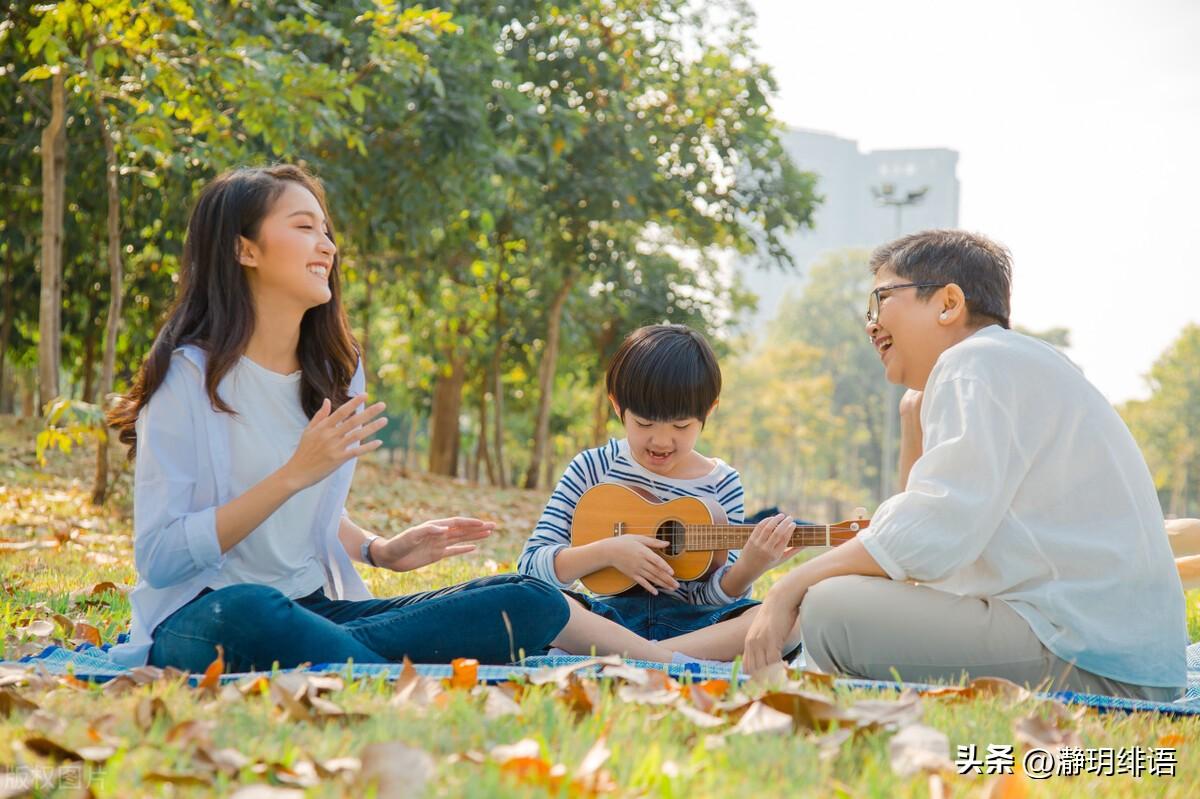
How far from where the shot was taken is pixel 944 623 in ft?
10.6

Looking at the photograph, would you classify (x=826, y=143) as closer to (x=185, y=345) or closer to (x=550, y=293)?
(x=550, y=293)

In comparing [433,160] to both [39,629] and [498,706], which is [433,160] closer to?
[39,629]

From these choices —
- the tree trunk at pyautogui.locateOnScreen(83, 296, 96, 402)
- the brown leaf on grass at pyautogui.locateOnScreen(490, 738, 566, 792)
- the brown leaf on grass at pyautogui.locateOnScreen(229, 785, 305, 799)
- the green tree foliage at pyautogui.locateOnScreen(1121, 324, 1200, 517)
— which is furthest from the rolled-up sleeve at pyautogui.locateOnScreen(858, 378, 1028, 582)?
the green tree foliage at pyautogui.locateOnScreen(1121, 324, 1200, 517)

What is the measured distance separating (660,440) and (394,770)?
8.20 feet

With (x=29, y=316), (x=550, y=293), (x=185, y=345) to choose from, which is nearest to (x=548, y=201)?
(x=550, y=293)

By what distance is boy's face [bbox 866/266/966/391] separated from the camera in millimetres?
3508

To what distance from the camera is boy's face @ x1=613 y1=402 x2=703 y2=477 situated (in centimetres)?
430

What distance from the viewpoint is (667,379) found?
4227 mm

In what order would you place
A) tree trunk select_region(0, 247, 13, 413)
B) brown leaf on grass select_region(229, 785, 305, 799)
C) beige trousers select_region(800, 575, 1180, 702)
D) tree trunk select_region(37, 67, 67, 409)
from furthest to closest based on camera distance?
tree trunk select_region(0, 247, 13, 413) → tree trunk select_region(37, 67, 67, 409) → beige trousers select_region(800, 575, 1180, 702) → brown leaf on grass select_region(229, 785, 305, 799)

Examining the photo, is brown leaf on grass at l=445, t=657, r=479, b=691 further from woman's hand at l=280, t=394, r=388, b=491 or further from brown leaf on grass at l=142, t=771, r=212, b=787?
brown leaf on grass at l=142, t=771, r=212, b=787

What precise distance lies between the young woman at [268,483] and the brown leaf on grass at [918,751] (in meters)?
1.39

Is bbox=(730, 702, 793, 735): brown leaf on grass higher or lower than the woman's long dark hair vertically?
lower

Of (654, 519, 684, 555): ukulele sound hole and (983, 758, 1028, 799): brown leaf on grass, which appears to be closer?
(983, 758, 1028, 799): brown leaf on grass

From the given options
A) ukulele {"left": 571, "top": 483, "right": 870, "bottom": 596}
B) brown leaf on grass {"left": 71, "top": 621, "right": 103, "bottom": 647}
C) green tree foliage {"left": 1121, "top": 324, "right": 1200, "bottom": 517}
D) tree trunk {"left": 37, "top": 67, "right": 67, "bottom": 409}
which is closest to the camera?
brown leaf on grass {"left": 71, "top": 621, "right": 103, "bottom": 647}
